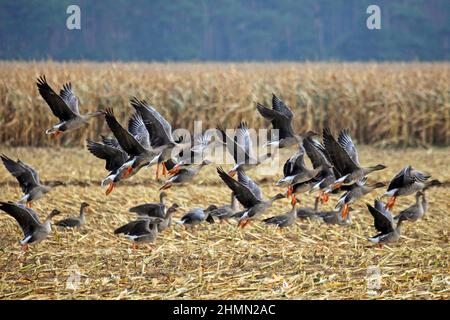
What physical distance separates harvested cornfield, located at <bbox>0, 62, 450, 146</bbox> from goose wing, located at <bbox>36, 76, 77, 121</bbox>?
10.5 metres

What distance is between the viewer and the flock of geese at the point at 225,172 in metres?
9.20

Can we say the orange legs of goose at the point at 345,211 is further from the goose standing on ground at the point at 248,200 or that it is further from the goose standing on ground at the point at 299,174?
the goose standing on ground at the point at 248,200

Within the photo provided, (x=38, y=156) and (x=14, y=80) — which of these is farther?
(x=14, y=80)

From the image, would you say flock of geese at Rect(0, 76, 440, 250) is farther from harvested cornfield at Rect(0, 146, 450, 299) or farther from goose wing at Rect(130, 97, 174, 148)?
harvested cornfield at Rect(0, 146, 450, 299)

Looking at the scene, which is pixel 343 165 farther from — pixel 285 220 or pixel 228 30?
pixel 228 30

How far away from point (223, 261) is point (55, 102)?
2.41 meters

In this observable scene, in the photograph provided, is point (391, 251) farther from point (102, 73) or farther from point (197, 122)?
point (102, 73)

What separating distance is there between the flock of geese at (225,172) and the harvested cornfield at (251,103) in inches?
399

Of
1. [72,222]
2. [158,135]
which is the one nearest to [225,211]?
[158,135]

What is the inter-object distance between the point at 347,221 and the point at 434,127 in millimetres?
10967

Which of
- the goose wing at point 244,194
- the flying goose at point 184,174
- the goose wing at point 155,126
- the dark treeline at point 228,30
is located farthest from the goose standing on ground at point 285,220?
the dark treeline at point 228,30

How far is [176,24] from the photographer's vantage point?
2849 inches

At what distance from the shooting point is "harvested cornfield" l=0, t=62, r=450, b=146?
803 inches
